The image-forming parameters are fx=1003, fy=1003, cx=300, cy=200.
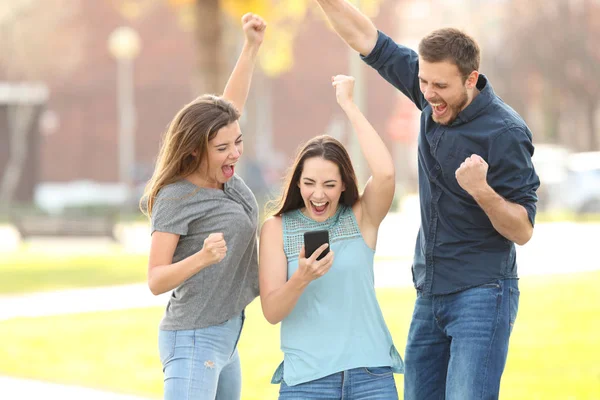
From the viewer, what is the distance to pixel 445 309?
159 inches

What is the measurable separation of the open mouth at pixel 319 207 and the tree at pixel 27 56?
32.7 metres

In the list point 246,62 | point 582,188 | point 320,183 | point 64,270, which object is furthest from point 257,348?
point 582,188

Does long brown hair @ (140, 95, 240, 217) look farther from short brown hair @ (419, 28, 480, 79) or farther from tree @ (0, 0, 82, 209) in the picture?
tree @ (0, 0, 82, 209)

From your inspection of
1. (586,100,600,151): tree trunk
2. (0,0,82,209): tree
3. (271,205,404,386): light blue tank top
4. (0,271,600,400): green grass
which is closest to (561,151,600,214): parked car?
(586,100,600,151): tree trunk

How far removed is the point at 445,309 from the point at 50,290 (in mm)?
10271

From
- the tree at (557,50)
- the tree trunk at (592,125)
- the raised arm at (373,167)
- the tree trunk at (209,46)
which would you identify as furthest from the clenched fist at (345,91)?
the tree trunk at (592,125)

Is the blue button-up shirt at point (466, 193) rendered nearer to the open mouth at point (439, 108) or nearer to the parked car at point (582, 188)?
the open mouth at point (439, 108)

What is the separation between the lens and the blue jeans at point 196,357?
12.7ft

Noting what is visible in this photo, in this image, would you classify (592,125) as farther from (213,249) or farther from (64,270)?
(213,249)

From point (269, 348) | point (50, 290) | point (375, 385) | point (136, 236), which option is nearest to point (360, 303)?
point (375, 385)

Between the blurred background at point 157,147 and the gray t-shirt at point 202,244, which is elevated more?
the blurred background at point 157,147

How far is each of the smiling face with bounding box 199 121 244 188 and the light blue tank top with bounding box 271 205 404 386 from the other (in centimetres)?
35

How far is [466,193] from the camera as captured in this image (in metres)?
3.94

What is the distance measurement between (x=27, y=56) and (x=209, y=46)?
22.7m
